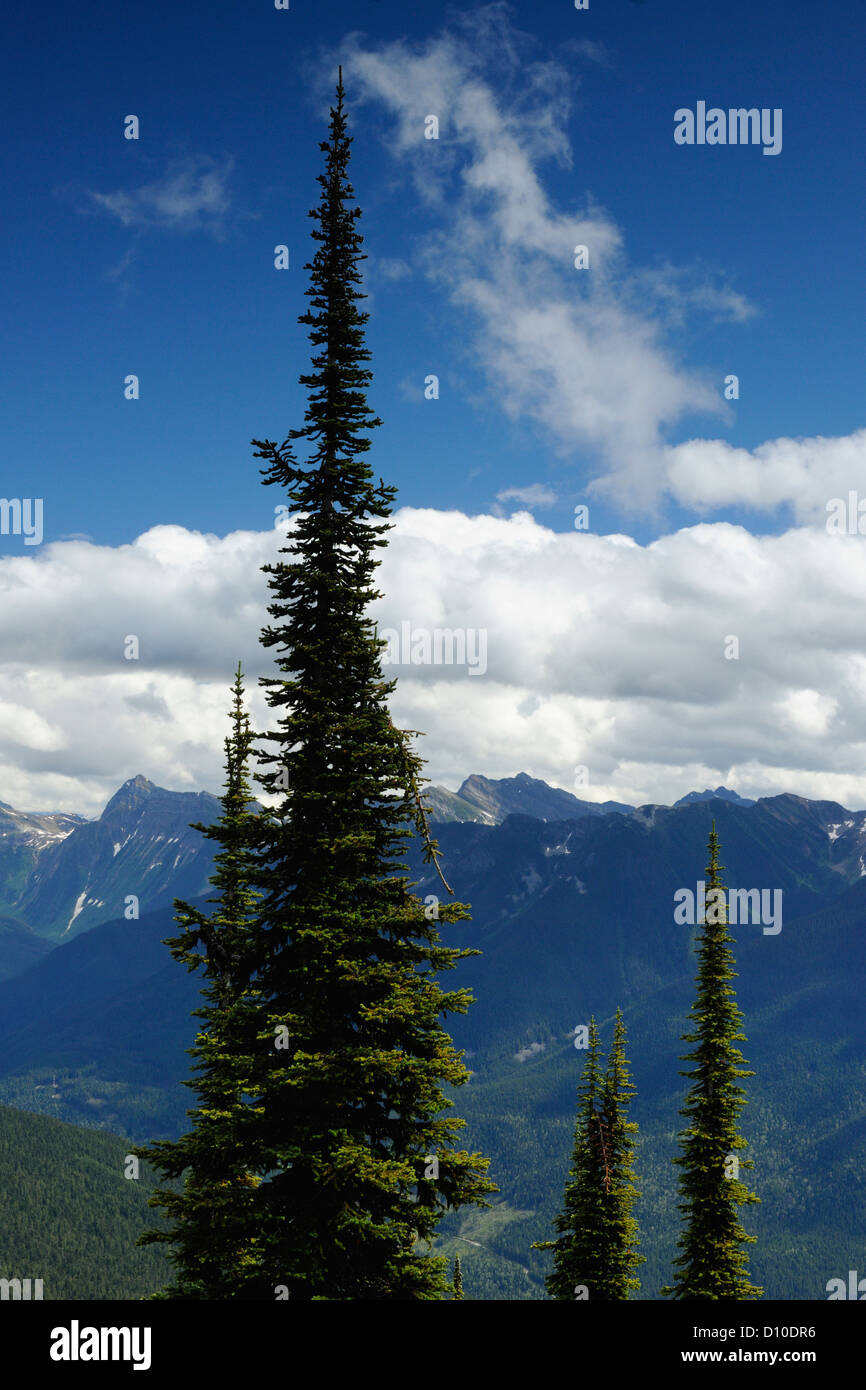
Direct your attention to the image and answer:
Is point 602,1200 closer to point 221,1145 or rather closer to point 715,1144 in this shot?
point 715,1144

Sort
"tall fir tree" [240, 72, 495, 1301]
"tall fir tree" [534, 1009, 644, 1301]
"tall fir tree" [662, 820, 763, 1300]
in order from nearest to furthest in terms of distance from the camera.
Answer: "tall fir tree" [240, 72, 495, 1301] → "tall fir tree" [662, 820, 763, 1300] → "tall fir tree" [534, 1009, 644, 1301]

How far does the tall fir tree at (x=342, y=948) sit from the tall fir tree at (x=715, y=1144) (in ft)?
64.1

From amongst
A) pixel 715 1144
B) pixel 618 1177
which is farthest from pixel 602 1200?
pixel 715 1144

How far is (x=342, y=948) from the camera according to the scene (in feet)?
58.2

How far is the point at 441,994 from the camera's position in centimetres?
1747

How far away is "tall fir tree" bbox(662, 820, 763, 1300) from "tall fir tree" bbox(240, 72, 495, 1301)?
64.1 feet

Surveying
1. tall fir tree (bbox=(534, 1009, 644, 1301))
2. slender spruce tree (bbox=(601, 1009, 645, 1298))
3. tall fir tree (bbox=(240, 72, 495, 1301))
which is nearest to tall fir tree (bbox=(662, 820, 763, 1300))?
slender spruce tree (bbox=(601, 1009, 645, 1298))

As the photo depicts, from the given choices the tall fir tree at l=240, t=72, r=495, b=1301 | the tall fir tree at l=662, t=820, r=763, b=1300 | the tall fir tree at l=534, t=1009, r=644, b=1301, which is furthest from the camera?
the tall fir tree at l=534, t=1009, r=644, b=1301

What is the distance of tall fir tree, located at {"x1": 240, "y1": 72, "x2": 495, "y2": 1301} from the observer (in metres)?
16.7

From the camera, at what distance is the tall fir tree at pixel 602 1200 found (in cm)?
3809

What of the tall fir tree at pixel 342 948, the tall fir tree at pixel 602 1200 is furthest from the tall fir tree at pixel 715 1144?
the tall fir tree at pixel 342 948

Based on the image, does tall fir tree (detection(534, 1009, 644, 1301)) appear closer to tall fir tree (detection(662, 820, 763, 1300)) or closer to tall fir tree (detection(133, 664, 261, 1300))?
tall fir tree (detection(662, 820, 763, 1300))

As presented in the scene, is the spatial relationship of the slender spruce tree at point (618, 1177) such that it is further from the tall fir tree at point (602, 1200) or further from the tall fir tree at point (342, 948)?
the tall fir tree at point (342, 948)
